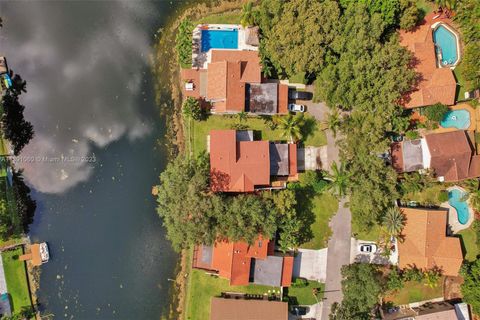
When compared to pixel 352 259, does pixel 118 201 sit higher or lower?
higher

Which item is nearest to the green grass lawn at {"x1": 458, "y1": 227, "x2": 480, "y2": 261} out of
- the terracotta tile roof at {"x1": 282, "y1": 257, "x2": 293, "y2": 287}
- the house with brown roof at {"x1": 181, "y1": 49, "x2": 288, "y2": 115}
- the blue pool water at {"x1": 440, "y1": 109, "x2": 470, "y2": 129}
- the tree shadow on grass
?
the blue pool water at {"x1": 440, "y1": 109, "x2": 470, "y2": 129}

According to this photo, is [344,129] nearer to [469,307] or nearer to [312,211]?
[312,211]

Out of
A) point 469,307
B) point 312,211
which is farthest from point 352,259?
point 469,307

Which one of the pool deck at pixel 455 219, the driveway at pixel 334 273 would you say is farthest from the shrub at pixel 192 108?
the pool deck at pixel 455 219

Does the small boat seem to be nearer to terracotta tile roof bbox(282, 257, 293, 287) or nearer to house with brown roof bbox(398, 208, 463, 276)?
terracotta tile roof bbox(282, 257, 293, 287)

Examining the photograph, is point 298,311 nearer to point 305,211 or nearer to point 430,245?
point 305,211

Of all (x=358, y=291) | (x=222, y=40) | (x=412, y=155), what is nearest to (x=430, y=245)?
(x=358, y=291)
